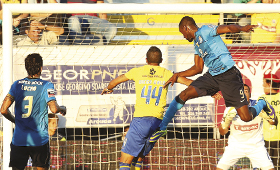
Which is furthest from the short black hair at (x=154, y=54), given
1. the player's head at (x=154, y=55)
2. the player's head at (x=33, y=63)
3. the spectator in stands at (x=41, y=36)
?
the spectator in stands at (x=41, y=36)

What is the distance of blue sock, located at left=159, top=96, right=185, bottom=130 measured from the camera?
4.66m

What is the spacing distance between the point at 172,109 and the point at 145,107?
0.37 meters

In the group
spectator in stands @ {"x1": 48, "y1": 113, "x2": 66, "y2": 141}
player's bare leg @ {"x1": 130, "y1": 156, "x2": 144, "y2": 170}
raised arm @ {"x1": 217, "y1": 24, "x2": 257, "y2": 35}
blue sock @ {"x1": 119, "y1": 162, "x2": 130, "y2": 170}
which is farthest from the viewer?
spectator in stands @ {"x1": 48, "y1": 113, "x2": 66, "y2": 141}

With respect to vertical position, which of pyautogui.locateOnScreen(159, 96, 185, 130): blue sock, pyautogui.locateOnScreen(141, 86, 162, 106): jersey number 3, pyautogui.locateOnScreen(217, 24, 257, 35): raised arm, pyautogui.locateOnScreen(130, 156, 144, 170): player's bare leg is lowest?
pyautogui.locateOnScreen(130, 156, 144, 170): player's bare leg

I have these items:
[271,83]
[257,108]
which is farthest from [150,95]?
[271,83]

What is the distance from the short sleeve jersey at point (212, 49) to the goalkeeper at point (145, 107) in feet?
1.85

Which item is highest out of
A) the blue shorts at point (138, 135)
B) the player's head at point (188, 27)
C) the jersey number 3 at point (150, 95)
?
the player's head at point (188, 27)

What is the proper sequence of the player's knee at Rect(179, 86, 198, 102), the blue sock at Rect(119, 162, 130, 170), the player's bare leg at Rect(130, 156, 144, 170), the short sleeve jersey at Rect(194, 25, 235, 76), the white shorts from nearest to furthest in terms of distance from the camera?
the short sleeve jersey at Rect(194, 25, 235, 76) < the player's knee at Rect(179, 86, 198, 102) < the blue sock at Rect(119, 162, 130, 170) < the player's bare leg at Rect(130, 156, 144, 170) < the white shorts

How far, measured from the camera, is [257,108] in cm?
491

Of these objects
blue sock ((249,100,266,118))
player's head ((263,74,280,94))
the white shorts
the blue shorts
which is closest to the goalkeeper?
the blue shorts

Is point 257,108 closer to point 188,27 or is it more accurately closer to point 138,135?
point 188,27

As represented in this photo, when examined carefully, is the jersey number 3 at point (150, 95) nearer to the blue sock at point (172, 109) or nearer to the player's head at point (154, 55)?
the blue sock at point (172, 109)

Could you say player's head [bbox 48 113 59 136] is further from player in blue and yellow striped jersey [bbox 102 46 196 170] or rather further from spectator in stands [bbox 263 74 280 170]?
spectator in stands [bbox 263 74 280 170]

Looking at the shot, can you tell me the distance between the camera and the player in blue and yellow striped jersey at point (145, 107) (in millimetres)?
4617
